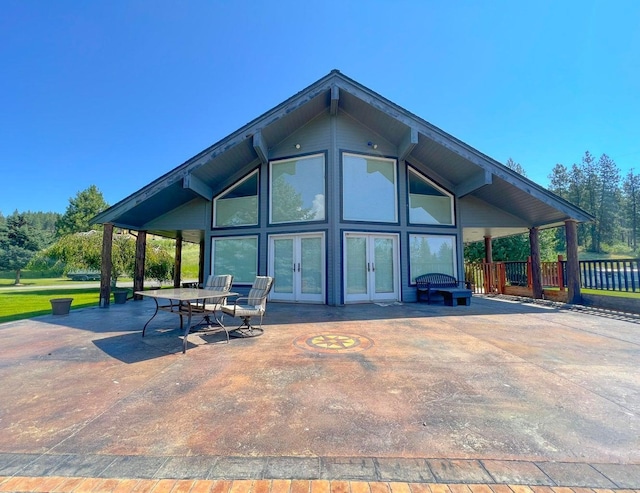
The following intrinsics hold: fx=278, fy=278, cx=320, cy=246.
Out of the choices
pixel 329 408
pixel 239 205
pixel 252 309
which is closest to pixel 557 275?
pixel 252 309

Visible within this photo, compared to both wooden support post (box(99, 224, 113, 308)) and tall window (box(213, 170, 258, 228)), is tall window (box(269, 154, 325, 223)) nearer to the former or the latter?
tall window (box(213, 170, 258, 228))

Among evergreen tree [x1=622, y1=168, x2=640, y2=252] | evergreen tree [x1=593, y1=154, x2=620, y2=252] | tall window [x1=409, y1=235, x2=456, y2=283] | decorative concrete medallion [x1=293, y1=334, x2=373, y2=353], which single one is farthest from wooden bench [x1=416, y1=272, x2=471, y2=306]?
evergreen tree [x1=622, y1=168, x2=640, y2=252]

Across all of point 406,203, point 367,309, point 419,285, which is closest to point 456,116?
point 406,203

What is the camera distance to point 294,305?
7910 mm

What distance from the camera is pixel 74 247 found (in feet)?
46.9

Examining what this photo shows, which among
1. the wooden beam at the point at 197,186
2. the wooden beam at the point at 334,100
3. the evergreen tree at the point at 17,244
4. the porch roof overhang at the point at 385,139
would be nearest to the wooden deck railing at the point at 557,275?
the porch roof overhang at the point at 385,139

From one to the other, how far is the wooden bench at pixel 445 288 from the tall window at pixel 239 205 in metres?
5.52

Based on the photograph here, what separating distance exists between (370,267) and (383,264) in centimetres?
46

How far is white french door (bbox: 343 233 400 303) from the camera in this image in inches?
318

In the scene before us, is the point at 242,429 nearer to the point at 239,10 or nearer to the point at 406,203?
the point at 406,203

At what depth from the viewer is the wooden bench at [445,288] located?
7.80 metres

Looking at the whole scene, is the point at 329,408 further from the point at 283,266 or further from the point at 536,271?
the point at 536,271

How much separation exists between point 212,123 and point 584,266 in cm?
1573

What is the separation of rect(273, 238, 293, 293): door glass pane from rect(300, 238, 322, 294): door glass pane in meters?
0.39
